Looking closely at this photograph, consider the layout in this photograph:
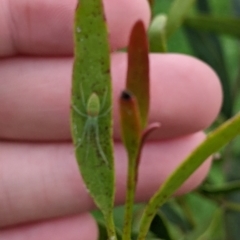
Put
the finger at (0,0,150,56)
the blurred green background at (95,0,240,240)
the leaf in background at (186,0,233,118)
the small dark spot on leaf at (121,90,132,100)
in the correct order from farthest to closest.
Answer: the leaf in background at (186,0,233,118) → the blurred green background at (95,0,240,240) → the finger at (0,0,150,56) → the small dark spot on leaf at (121,90,132,100)

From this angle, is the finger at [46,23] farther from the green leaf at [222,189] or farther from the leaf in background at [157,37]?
the green leaf at [222,189]

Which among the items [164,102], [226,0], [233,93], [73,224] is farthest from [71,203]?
[226,0]

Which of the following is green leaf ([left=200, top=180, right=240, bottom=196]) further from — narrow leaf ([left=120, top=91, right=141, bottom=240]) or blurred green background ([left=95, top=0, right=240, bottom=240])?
narrow leaf ([left=120, top=91, right=141, bottom=240])

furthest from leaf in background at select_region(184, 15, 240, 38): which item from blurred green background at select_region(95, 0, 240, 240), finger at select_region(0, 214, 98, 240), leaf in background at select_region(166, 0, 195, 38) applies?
finger at select_region(0, 214, 98, 240)

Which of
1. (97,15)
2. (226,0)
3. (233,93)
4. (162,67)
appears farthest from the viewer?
(226,0)

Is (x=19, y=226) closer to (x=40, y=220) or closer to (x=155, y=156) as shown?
(x=40, y=220)

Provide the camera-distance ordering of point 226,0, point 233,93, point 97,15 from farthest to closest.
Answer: point 226,0
point 233,93
point 97,15

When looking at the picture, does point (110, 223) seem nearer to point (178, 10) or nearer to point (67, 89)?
point (67, 89)

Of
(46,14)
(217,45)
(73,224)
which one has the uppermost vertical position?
(46,14)
